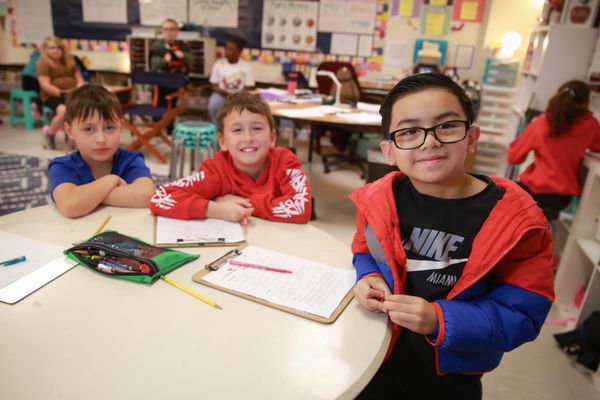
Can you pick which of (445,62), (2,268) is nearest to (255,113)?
(2,268)

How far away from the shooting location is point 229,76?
503cm

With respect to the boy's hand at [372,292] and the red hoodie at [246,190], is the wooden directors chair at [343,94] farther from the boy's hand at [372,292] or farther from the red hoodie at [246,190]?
the boy's hand at [372,292]

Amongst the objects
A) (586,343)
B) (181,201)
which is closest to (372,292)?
(181,201)

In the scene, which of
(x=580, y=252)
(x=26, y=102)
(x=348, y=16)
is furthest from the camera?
(x=26, y=102)

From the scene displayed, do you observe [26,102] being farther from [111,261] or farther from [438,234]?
[438,234]

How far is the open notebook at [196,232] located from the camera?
3.54ft

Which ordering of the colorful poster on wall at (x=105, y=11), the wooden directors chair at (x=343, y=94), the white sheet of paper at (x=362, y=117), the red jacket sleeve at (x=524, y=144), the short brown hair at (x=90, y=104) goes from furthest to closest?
the colorful poster on wall at (x=105, y=11)
the wooden directors chair at (x=343, y=94)
the white sheet of paper at (x=362, y=117)
the red jacket sleeve at (x=524, y=144)
the short brown hair at (x=90, y=104)

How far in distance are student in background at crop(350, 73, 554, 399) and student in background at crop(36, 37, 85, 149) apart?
14.8 ft

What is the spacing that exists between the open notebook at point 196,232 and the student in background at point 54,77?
3.97m

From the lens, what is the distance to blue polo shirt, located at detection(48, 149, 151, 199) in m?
1.30

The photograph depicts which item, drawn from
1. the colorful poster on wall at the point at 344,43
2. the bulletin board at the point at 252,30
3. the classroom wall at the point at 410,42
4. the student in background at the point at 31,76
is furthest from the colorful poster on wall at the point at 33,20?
the classroom wall at the point at 410,42

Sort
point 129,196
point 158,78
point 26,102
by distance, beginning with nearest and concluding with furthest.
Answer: point 129,196, point 158,78, point 26,102

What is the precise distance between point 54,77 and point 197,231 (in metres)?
4.63

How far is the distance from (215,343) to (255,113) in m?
0.90
